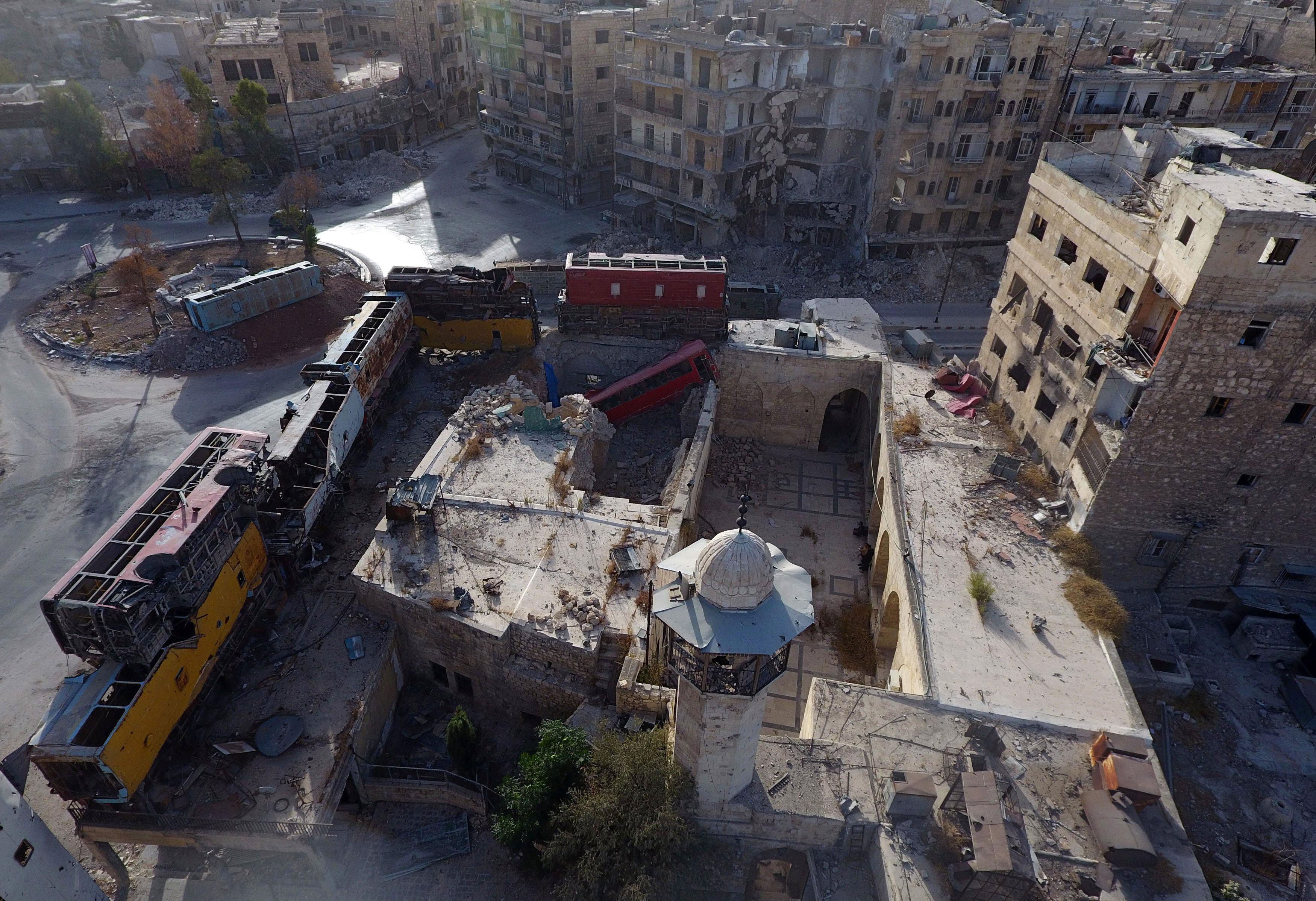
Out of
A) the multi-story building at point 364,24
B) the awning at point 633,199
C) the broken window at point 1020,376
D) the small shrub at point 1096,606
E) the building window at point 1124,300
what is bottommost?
the small shrub at point 1096,606

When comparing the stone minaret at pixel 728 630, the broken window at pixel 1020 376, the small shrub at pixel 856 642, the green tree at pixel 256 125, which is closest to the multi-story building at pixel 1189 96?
the broken window at pixel 1020 376

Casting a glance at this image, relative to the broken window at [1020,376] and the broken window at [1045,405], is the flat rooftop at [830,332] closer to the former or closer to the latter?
the broken window at [1020,376]

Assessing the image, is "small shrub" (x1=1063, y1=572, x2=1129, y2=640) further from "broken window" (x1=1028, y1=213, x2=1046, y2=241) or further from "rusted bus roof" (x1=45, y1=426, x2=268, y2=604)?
"rusted bus roof" (x1=45, y1=426, x2=268, y2=604)

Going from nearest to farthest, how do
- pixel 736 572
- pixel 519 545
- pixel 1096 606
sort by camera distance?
pixel 736 572, pixel 1096 606, pixel 519 545

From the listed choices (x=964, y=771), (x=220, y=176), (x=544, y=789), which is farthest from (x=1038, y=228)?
(x=220, y=176)

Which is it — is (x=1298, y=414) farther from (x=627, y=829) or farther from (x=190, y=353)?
(x=190, y=353)

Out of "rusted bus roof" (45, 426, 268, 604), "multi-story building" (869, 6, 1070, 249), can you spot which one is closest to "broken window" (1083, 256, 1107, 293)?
"multi-story building" (869, 6, 1070, 249)
